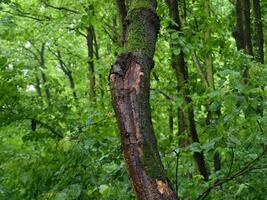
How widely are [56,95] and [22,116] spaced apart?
0.93 meters

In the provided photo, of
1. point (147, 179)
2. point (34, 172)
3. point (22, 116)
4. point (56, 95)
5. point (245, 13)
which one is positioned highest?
point (245, 13)

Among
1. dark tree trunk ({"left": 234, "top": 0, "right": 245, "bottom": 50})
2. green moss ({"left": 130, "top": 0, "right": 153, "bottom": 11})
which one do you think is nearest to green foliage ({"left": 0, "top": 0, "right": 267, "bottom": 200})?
green moss ({"left": 130, "top": 0, "right": 153, "bottom": 11})

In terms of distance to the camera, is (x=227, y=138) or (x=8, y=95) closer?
(x=227, y=138)

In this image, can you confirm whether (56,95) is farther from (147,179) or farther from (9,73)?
(147,179)

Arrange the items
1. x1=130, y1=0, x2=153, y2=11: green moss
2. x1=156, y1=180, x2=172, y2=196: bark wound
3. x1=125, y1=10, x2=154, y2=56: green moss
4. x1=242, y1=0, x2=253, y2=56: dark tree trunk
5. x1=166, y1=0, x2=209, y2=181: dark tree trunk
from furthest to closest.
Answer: x1=242, y1=0, x2=253, y2=56: dark tree trunk
x1=166, y1=0, x2=209, y2=181: dark tree trunk
x1=130, y1=0, x2=153, y2=11: green moss
x1=125, y1=10, x2=154, y2=56: green moss
x1=156, y1=180, x2=172, y2=196: bark wound

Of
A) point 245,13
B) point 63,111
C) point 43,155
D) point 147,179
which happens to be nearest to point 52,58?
point 245,13

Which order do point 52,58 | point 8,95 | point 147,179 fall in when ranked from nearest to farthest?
point 147,179 < point 8,95 < point 52,58

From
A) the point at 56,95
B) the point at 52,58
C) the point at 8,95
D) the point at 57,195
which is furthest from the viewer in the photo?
the point at 52,58

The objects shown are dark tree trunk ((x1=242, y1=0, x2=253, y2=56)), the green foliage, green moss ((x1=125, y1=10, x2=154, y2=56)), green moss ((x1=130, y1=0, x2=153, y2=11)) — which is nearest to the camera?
green moss ((x1=125, y1=10, x2=154, y2=56))

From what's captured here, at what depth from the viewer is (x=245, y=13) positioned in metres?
7.02

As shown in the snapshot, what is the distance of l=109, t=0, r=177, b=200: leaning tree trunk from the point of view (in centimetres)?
207

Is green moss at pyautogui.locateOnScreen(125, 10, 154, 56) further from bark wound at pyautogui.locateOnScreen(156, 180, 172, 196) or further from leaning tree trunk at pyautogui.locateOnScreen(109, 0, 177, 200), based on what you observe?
bark wound at pyautogui.locateOnScreen(156, 180, 172, 196)

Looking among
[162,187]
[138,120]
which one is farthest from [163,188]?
[138,120]

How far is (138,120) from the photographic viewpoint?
85.8 inches
